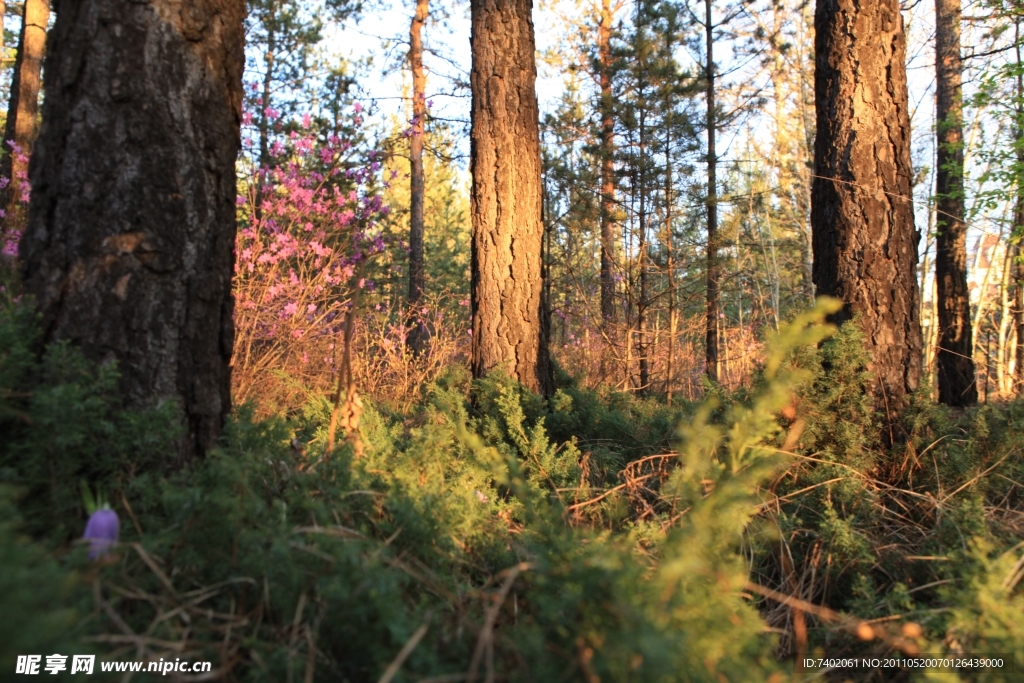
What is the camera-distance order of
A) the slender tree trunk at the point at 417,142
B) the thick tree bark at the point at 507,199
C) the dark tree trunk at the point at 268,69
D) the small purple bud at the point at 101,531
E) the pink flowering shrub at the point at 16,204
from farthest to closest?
1. the dark tree trunk at the point at 268,69
2. the slender tree trunk at the point at 417,142
3. the pink flowering shrub at the point at 16,204
4. the thick tree bark at the point at 507,199
5. the small purple bud at the point at 101,531

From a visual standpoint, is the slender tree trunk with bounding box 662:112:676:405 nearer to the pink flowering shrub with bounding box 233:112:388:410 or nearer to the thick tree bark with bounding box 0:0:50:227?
the pink flowering shrub with bounding box 233:112:388:410

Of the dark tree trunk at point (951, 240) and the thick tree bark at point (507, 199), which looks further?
the dark tree trunk at point (951, 240)

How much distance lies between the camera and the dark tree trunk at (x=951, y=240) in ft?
29.3

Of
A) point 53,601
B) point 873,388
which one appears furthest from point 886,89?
point 53,601

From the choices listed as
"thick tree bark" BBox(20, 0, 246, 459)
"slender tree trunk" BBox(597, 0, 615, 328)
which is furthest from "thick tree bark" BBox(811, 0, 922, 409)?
"slender tree trunk" BBox(597, 0, 615, 328)

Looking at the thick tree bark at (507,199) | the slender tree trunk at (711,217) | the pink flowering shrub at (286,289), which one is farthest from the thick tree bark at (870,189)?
the slender tree trunk at (711,217)

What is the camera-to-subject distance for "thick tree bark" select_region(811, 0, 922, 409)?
353 cm

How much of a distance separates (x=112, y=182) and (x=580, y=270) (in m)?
11.4

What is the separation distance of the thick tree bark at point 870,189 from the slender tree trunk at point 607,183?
8.19 meters

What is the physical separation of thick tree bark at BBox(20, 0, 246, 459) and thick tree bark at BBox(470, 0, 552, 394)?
262 cm

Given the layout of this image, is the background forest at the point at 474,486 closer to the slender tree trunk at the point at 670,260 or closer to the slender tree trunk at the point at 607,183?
the slender tree trunk at the point at 670,260

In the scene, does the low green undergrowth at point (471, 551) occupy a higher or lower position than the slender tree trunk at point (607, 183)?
lower

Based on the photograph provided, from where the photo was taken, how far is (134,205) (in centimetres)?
216

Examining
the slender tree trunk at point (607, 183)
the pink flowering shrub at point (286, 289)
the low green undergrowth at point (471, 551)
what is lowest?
the low green undergrowth at point (471, 551)
